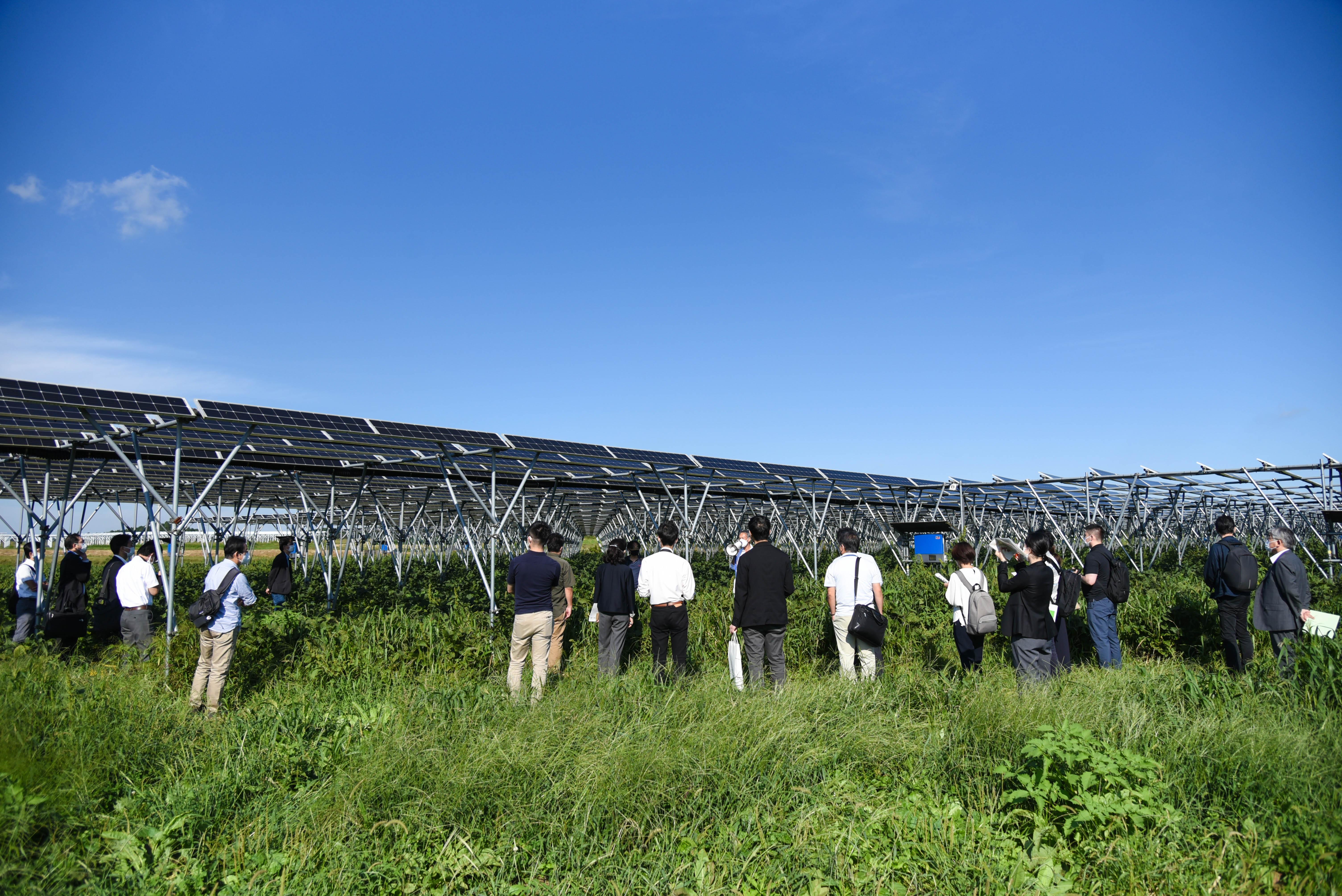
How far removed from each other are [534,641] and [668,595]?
145cm

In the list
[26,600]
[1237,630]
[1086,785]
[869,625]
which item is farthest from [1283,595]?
[26,600]

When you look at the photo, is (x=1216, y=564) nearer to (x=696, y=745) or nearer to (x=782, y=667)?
(x=782, y=667)

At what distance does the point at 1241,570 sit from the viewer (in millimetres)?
7348

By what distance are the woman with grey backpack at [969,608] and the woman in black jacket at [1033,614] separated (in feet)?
0.90

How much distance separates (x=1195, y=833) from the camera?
3.96 meters

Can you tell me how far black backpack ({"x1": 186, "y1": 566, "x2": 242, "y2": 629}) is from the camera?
645 centimetres

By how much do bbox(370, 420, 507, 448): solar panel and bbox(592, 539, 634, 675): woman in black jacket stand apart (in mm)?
5073

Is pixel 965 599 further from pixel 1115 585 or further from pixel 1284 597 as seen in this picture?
pixel 1284 597

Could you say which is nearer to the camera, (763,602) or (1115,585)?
(763,602)

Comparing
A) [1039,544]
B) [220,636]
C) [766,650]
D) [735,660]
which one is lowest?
[735,660]

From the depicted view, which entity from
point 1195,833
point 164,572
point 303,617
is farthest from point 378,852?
point 164,572

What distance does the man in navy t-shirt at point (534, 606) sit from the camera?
23.8ft

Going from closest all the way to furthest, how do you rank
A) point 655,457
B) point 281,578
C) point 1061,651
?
1. point 1061,651
2. point 281,578
3. point 655,457

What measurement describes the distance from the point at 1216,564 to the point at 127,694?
10625mm
